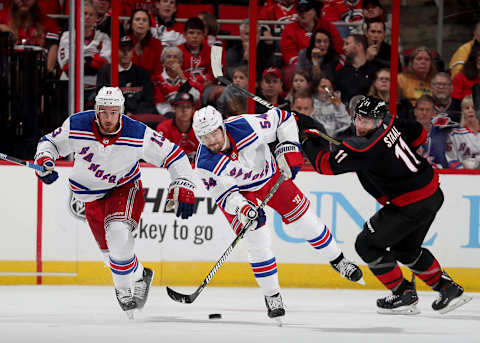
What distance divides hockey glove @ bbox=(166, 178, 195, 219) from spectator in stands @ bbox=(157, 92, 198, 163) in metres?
1.58

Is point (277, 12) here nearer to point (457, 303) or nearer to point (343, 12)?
point (343, 12)

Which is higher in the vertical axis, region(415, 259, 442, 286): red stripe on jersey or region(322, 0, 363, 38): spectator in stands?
region(322, 0, 363, 38): spectator in stands

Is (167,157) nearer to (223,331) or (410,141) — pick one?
(223,331)

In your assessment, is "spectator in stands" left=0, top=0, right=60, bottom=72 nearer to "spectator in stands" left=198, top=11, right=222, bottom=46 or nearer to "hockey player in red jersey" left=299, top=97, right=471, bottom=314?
"spectator in stands" left=198, top=11, right=222, bottom=46

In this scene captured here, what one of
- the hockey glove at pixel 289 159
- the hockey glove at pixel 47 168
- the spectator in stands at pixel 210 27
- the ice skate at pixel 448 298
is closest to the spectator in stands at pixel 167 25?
the spectator in stands at pixel 210 27

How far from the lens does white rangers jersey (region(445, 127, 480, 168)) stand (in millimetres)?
6379

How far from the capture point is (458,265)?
20.5ft

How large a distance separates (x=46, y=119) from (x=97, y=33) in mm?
720

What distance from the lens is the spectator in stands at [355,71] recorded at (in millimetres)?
6422

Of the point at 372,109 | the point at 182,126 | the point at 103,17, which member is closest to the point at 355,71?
the point at 182,126

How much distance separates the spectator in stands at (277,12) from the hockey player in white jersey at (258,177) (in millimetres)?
1521

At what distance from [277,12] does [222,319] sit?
8.17 ft

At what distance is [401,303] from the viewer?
17.1ft

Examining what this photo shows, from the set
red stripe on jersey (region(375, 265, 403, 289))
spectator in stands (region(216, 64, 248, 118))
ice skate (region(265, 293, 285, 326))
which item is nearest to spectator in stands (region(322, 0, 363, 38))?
spectator in stands (region(216, 64, 248, 118))
